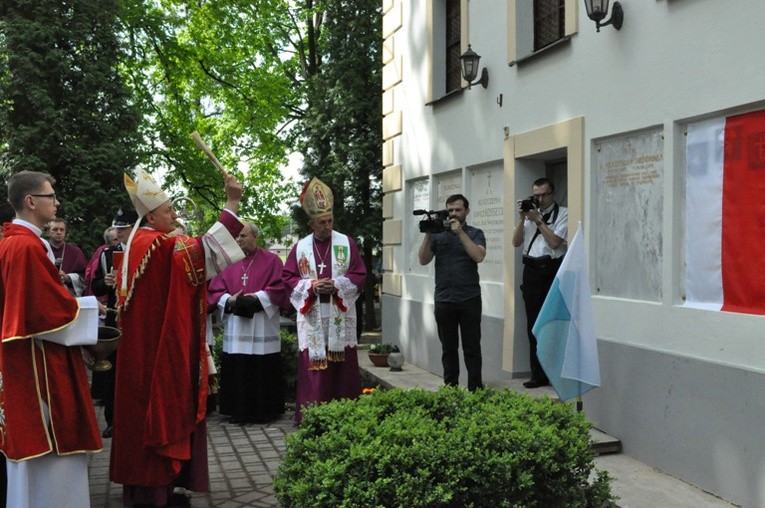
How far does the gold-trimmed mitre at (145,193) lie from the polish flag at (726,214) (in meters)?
3.72

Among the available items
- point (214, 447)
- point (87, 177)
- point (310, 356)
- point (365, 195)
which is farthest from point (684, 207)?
point (365, 195)

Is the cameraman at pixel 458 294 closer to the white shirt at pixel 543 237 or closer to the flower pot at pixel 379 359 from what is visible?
the white shirt at pixel 543 237

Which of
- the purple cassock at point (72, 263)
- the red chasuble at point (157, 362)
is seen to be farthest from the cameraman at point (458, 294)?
the purple cassock at point (72, 263)

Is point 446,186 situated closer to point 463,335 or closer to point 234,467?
point 463,335

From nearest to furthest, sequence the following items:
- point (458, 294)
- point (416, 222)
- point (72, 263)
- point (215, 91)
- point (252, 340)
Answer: point (458, 294), point (252, 340), point (72, 263), point (416, 222), point (215, 91)

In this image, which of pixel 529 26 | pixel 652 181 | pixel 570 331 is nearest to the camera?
pixel 570 331

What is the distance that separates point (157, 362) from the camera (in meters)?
5.89

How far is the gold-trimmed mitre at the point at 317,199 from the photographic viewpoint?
858cm

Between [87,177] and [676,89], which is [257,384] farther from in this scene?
[87,177]

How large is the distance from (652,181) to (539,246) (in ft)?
5.58

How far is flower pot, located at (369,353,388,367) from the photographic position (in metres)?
11.4

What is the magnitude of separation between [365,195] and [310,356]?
11280mm

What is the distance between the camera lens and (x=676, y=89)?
6.17 metres

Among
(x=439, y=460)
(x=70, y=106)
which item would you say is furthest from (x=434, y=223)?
(x=70, y=106)
